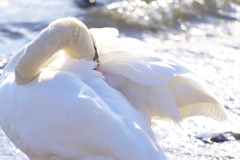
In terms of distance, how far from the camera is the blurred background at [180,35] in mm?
4602

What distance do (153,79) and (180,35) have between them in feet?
15.9

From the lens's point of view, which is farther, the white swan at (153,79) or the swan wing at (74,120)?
the white swan at (153,79)

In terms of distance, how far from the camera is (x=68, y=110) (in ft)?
10.1

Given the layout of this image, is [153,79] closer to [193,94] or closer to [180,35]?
[193,94]

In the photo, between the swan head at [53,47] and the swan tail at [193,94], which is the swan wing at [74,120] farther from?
the swan tail at [193,94]

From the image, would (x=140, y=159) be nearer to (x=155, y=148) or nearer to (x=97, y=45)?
(x=155, y=148)

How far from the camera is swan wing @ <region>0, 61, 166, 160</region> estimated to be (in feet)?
9.91

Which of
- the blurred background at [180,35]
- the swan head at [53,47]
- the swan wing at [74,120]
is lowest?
the blurred background at [180,35]

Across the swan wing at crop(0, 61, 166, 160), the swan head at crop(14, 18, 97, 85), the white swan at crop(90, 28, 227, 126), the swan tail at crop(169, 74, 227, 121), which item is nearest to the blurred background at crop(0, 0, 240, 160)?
the swan tail at crop(169, 74, 227, 121)

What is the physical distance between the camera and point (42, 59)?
11.3ft

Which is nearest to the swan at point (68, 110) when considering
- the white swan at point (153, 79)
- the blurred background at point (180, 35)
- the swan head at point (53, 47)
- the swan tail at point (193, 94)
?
the swan head at point (53, 47)

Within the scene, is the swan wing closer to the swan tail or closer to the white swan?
the white swan

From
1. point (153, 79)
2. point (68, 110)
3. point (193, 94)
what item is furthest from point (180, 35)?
point (68, 110)

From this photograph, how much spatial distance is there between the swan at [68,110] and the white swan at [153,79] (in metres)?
0.17
